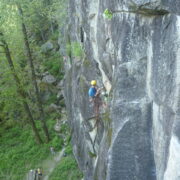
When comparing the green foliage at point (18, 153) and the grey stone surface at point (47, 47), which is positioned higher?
the grey stone surface at point (47, 47)

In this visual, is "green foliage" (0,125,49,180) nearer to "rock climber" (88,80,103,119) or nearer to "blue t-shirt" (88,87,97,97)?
"rock climber" (88,80,103,119)

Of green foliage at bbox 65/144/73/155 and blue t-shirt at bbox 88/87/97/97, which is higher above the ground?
blue t-shirt at bbox 88/87/97/97

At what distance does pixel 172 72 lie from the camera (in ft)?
14.1

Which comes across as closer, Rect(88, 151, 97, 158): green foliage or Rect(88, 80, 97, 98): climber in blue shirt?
Rect(88, 80, 97, 98): climber in blue shirt

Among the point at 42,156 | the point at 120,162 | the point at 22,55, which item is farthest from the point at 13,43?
the point at 120,162

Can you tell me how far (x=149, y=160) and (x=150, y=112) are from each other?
48.4 inches

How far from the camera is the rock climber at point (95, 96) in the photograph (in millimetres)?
8629

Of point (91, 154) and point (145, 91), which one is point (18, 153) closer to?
point (91, 154)

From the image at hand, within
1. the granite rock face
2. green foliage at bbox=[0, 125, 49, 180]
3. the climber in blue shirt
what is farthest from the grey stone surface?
the granite rock face

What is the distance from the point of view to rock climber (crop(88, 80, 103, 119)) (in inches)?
340

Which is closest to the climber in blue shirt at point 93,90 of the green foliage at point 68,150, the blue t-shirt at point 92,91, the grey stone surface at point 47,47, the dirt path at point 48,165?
the blue t-shirt at point 92,91

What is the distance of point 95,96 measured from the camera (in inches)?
348

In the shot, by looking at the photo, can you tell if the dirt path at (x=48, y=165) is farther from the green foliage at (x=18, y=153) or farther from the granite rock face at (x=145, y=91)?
the granite rock face at (x=145, y=91)

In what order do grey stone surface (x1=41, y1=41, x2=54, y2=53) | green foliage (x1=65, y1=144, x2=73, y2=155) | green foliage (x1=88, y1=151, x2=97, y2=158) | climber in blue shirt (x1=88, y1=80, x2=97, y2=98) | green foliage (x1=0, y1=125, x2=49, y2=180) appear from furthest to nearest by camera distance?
grey stone surface (x1=41, y1=41, x2=54, y2=53) < green foliage (x1=65, y1=144, x2=73, y2=155) < green foliage (x1=0, y1=125, x2=49, y2=180) < green foliage (x1=88, y1=151, x2=97, y2=158) < climber in blue shirt (x1=88, y1=80, x2=97, y2=98)
